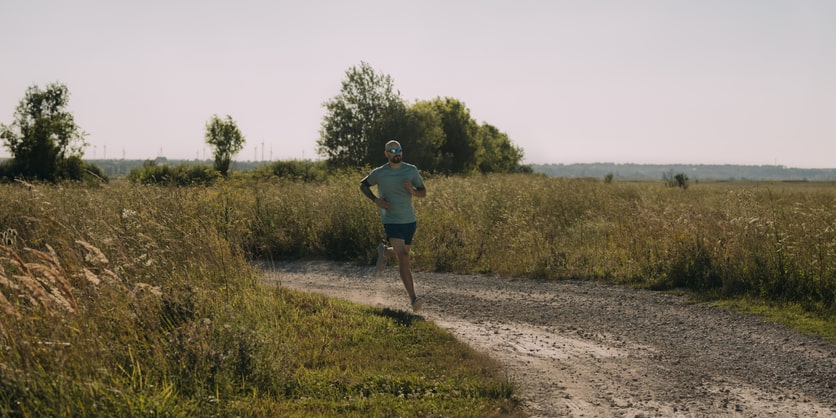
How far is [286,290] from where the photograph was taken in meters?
10.1

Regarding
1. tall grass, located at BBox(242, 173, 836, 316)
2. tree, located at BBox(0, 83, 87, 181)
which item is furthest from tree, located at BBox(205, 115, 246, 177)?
tall grass, located at BBox(242, 173, 836, 316)

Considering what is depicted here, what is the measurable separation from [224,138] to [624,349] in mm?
61790

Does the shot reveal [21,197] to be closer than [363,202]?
Yes

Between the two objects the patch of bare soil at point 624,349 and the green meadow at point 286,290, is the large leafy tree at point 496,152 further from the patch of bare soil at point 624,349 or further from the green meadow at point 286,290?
the patch of bare soil at point 624,349

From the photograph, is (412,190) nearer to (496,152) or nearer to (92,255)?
(92,255)

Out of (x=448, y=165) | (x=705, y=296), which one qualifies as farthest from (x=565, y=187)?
(x=448, y=165)

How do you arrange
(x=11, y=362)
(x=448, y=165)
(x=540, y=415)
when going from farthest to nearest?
(x=448, y=165), (x=540, y=415), (x=11, y=362)

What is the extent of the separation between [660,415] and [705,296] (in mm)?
5767

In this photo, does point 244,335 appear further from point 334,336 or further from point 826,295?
point 826,295

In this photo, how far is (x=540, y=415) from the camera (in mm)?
5828

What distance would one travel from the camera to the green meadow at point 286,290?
5250mm

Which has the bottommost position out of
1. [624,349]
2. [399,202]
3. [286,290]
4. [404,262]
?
[624,349]

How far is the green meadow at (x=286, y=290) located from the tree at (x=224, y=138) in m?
48.7

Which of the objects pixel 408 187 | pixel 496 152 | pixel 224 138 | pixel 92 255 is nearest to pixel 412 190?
pixel 408 187
